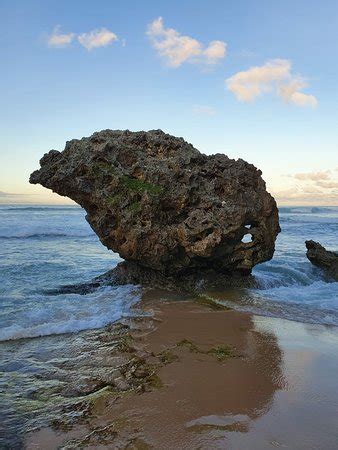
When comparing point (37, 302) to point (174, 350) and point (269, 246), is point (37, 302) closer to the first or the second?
point (174, 350)

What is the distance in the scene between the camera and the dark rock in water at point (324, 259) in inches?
425

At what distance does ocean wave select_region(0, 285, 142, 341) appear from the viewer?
19.4 ft

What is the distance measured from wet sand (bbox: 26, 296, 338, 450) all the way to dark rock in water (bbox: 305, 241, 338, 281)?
547 centimetres

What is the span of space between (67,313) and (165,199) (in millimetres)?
2785

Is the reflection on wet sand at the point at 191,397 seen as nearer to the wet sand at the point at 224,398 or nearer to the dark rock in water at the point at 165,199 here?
the wet sand at the point at 224,398

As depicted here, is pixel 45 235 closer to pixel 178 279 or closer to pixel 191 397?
pixel 178 279

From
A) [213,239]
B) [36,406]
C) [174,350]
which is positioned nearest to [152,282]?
[213,239]

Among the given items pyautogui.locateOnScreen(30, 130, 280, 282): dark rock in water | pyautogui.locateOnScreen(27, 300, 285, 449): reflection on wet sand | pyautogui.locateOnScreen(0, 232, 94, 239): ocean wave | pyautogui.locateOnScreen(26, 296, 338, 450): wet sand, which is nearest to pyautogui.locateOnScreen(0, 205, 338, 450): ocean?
pyautogui.locateOnScreen(26, 296, 338, 450): wet sand

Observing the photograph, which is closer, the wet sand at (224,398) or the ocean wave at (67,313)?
the wet sand at (224,398)

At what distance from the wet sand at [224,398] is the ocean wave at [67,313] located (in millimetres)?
1023

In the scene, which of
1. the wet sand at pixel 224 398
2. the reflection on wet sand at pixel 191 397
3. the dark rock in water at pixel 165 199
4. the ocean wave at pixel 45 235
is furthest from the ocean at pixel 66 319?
the ocean wave at pixel 45 235

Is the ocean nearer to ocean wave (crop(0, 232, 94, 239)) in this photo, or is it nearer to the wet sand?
the wet sand

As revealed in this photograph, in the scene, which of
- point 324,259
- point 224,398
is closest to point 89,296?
point 224,398

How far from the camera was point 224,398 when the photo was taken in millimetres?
3625
